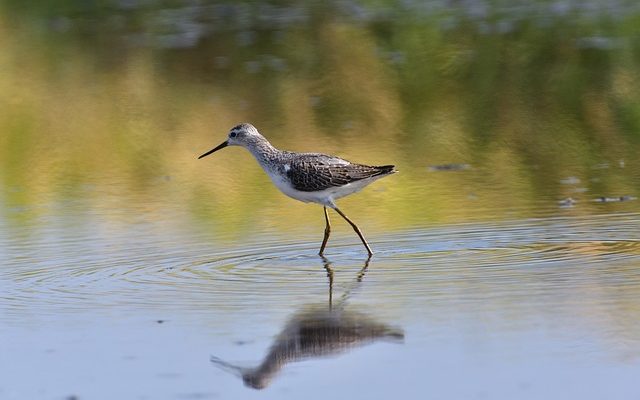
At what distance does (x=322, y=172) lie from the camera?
1038 centimetres

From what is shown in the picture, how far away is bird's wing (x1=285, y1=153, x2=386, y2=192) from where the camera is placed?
10320 mm

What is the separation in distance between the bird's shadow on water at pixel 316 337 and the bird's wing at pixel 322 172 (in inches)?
92.8

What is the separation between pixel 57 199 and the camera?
12.5 m

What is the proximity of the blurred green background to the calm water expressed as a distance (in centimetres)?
6

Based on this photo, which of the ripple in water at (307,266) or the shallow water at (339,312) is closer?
the shallow water at (339,312)

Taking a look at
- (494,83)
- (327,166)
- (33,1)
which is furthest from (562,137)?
(33,1)

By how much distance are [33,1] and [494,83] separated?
450 inches

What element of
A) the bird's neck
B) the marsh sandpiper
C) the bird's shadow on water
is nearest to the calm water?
the bird's shadow on water

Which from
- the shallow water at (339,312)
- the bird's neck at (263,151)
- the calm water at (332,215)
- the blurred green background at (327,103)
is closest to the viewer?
the shallow water at (339,312)

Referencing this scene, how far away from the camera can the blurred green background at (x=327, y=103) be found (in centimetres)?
1212

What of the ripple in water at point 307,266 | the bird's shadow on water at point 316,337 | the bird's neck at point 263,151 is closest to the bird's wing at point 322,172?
the bird's neck at point 263,151

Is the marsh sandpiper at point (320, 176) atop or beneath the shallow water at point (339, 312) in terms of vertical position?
atop

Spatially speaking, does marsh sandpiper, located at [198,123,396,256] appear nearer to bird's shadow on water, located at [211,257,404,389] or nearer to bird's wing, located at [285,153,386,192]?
bird's wing, located at [285,153,386,192]

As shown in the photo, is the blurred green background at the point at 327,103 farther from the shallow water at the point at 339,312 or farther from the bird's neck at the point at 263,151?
the shallow water at the point at 339,312
